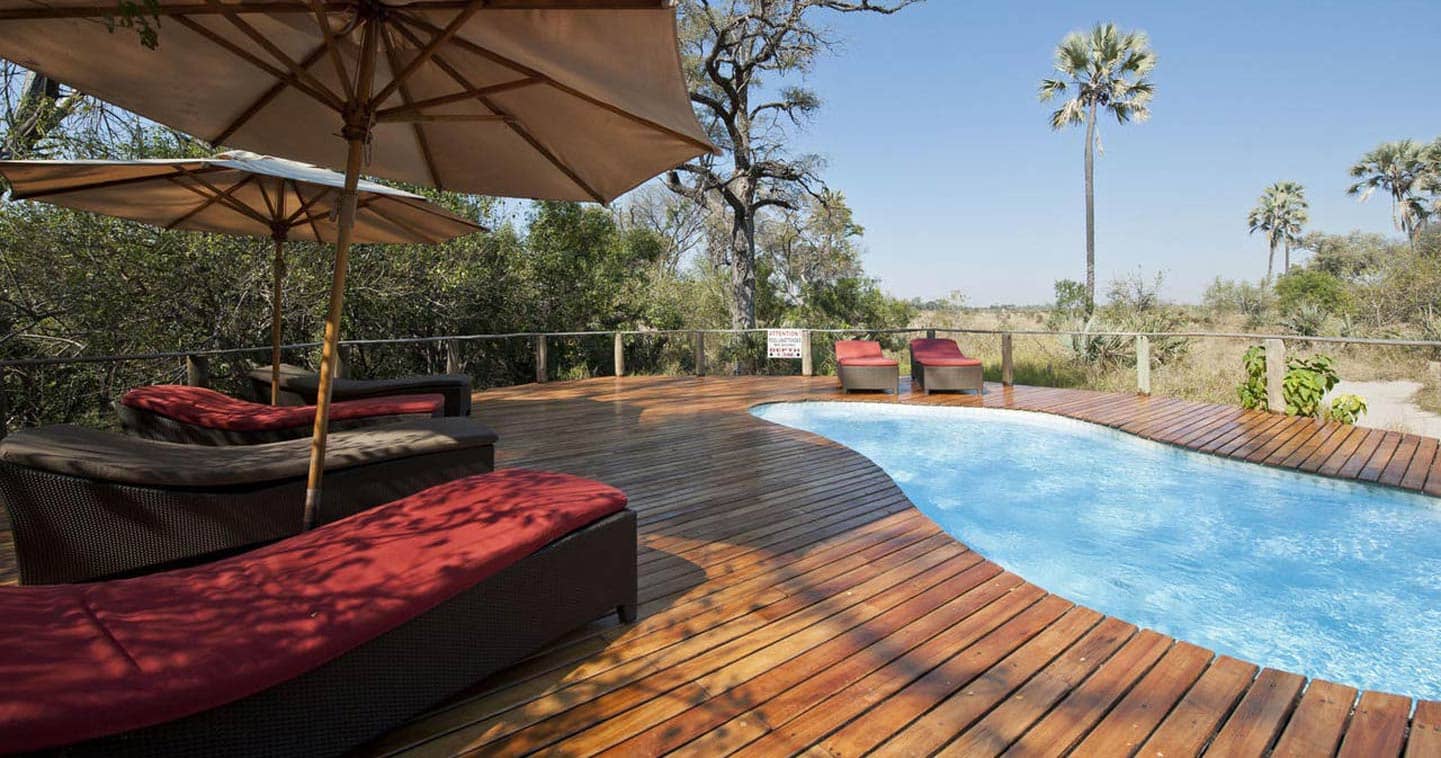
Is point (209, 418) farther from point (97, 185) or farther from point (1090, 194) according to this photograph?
point (1090, 194)

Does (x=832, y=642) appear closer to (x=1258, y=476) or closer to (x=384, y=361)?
(x=1258, y=476)

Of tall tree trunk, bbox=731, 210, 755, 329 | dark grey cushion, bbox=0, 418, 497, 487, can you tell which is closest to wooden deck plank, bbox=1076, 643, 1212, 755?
dark grey cushion, bbox=0, 418, 497, 487

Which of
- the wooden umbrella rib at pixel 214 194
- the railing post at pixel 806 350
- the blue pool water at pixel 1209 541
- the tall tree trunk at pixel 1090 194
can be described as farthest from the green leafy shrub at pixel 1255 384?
the tall tree trunk at pixel 1090 194

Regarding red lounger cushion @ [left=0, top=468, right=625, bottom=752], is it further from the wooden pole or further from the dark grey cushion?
the dark grey cushion

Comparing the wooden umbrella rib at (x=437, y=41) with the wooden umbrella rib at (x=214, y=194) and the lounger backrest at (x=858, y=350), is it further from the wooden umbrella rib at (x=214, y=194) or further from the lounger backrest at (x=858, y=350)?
the lounger backrest at (x=858, y=350)

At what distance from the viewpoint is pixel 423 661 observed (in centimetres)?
166

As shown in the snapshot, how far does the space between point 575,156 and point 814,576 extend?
221 cm

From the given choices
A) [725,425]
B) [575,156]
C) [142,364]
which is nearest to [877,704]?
[575,156]

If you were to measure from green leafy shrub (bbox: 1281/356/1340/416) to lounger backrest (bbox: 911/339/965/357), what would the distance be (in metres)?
3.22

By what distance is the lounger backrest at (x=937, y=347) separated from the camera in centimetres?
844

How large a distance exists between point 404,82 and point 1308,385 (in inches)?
312

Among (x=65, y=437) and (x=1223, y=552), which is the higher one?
(x=65, y=437)

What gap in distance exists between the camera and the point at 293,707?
4.58ft

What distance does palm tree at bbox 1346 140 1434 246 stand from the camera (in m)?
27.7
